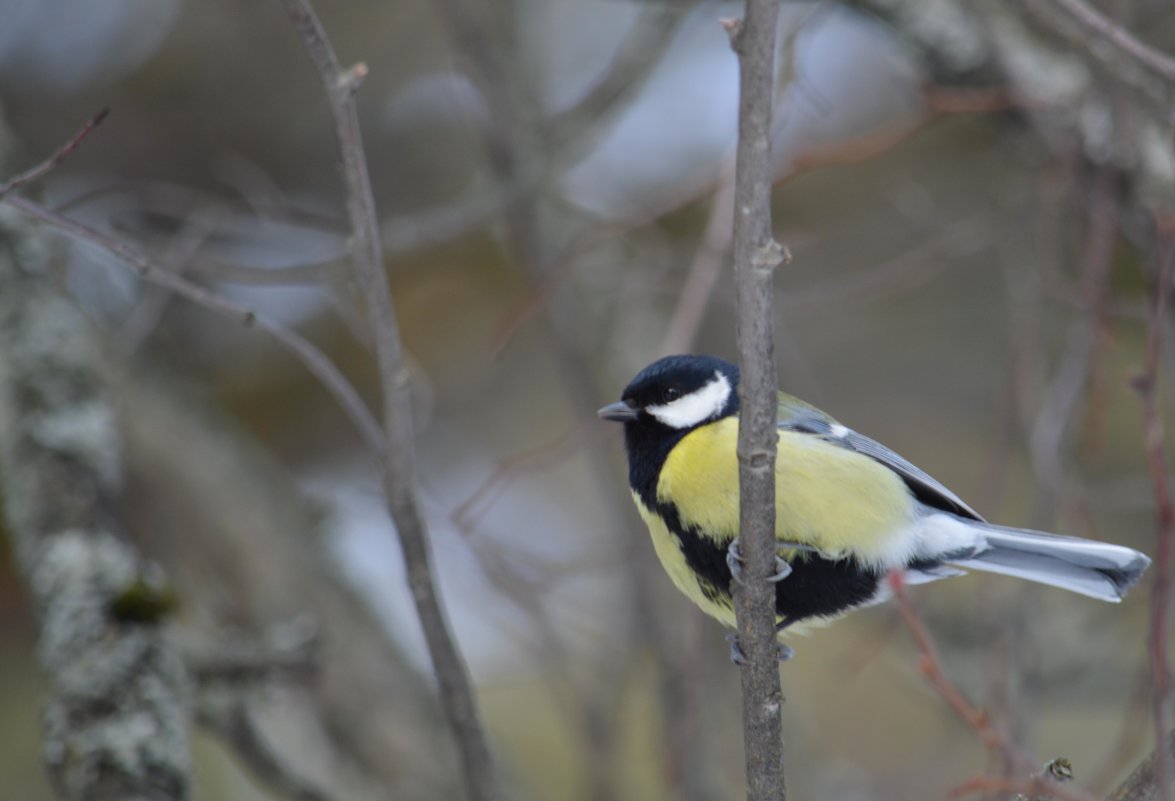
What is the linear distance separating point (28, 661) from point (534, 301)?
217 cm

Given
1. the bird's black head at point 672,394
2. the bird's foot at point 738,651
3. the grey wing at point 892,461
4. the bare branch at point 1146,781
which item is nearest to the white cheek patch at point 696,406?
the bird's black head at point 672,394

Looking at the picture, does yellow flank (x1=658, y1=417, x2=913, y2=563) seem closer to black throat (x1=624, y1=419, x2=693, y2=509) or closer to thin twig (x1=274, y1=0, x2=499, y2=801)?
black throat (x1=624, y1=419, x2=693, y2=509)

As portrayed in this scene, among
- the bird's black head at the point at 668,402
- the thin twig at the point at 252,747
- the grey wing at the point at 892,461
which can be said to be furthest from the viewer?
the thin twig at the point at 252,747

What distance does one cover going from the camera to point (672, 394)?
197 centimetres

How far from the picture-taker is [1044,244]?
2.66 metres

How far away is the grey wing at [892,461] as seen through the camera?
1.80m

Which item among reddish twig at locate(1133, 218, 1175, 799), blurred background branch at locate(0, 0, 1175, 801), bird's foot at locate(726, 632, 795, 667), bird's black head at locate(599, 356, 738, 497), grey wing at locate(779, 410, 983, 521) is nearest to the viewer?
reddish twig at locate(1133, 218, 1175, 799)

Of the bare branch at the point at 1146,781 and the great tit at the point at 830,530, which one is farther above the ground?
the great tit at the point at 830,530

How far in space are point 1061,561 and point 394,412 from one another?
1.03 m


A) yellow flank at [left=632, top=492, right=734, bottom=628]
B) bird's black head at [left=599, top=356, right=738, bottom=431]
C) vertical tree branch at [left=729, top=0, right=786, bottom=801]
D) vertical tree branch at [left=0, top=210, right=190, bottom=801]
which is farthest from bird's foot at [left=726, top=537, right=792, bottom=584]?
vertical tree branch at [left=0, top=210, right=190, bottom=801]

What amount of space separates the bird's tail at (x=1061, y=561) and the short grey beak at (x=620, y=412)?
589 mm

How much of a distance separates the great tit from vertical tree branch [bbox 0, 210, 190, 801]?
3.06ft

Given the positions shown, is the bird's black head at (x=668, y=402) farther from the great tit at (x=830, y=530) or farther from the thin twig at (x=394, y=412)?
the thin twig at (x=394, y=412)

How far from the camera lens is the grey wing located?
1.80 meters
